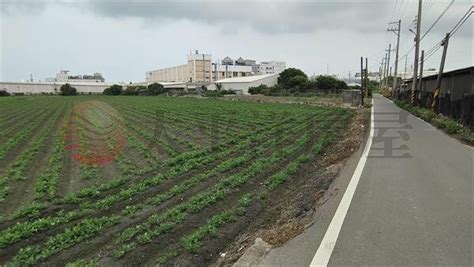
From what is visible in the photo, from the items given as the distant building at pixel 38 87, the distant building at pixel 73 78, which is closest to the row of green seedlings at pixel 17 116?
the distant building at pixel 38 87

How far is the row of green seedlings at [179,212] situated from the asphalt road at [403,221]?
1719 mm

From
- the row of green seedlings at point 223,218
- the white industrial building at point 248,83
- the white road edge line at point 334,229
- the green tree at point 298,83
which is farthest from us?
the white industrial building at point 248,83

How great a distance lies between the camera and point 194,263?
4148 millimetres

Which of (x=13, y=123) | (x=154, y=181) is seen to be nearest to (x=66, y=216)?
(x=154, y=181)

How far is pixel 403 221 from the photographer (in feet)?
16.7

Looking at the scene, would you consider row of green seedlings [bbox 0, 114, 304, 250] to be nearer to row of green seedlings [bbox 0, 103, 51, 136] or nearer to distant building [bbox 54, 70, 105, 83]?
row of green seedlings [bbox 0, 103, 51, 136]

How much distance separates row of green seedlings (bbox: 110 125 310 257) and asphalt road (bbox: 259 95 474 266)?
1719mm

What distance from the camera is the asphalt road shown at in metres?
4.04

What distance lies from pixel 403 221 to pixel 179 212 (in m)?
3.35

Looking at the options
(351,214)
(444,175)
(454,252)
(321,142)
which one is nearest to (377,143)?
(321,142)

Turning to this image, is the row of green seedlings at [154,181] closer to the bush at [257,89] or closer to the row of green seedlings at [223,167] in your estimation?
the row of green seedlings at [223,167]

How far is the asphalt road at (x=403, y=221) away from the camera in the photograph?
4.04 meters

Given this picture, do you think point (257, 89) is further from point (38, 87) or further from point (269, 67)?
point (269, 67)

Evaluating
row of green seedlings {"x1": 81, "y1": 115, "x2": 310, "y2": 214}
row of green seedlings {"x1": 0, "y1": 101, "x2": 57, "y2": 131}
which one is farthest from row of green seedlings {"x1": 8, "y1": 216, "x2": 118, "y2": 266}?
row of green seedlings {"x1": 0, "y1": 101, "x2": 57, "y2": 131}
